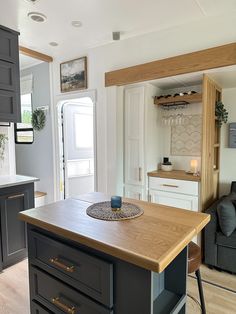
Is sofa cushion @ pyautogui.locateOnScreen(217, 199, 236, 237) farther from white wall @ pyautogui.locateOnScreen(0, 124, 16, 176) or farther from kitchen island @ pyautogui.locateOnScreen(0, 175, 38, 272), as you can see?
white wall @ pyautogui.locateOnScreen(0, 124, 16, 176)

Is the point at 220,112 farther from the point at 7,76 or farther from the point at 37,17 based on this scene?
the point at 7,76

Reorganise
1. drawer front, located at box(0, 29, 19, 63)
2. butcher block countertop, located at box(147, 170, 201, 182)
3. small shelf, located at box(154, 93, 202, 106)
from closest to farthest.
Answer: drawer front, located at box(0, 29, 19, 63)
butcher block countertop, located at box(147, 170, 201, 182)
small shelf, located at box(154, 93, 202, 106)

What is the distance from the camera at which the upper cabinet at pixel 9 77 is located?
2613mm

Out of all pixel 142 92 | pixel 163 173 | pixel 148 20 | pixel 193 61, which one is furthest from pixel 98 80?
pixel 163 173

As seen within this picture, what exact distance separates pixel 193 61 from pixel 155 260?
2302 millimetres

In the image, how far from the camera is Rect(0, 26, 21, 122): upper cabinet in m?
2.61

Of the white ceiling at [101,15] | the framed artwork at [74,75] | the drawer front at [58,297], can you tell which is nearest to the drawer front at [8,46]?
the white ceiling at [101,15]

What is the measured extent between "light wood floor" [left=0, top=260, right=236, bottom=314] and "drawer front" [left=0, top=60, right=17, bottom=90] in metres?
2.13

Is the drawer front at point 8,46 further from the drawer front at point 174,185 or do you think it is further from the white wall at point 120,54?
the drawer front at point 174,185

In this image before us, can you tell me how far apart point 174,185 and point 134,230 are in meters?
1.80

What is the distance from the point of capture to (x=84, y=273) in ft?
3.89

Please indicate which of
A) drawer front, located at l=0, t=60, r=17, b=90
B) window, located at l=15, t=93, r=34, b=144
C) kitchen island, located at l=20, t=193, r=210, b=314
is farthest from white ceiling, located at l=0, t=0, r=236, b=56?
kitchen island, located at l=20, t=193, r=210, b=314

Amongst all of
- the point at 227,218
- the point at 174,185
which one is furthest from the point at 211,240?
the point at 174,185

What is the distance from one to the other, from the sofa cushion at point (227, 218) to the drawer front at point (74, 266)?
1.74m
